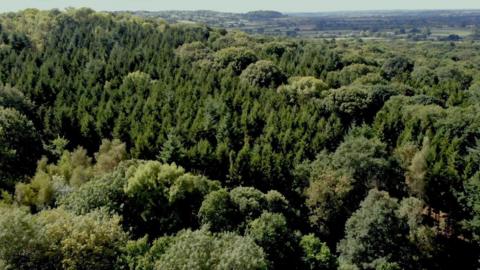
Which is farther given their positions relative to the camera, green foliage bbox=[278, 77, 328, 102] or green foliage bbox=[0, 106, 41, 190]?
green foliage bbox=[278, 77, 328, 102]

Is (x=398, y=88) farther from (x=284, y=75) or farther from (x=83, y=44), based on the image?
(x=83, y=44)

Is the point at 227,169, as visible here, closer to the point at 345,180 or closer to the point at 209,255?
the point at 345,180

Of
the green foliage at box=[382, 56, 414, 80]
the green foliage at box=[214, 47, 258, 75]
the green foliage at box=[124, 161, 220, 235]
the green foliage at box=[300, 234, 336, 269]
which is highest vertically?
the green foliage at box=[214, 47, 258, 75]

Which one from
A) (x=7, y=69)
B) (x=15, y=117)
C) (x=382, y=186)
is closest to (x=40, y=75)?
(x=7, y=69)

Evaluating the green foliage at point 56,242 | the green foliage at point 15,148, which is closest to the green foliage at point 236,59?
the green foliage at point 15,148

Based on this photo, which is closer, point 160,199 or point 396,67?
point 160,199

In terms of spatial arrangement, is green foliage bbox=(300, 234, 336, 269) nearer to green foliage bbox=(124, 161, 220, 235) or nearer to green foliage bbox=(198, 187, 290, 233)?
green foliage bbox=(198, 187, 290, 233)

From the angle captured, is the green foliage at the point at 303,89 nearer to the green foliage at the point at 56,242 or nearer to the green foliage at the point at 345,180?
the green foliage at the point at 345,180

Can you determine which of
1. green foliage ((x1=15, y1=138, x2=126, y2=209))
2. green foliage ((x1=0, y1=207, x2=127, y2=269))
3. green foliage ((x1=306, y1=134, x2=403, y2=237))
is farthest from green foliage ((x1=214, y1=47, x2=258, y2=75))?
green foliage ((x1=0, y1=207, x2=127, y2=269))

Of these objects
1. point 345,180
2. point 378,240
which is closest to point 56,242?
point 378,240
